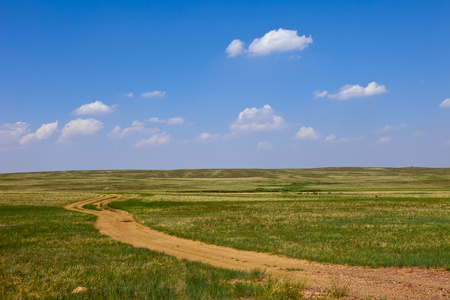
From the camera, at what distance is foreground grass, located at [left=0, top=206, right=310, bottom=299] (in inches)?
449

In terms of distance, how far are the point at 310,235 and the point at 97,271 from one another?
52.3ft

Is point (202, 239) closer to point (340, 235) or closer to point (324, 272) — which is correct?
point (340, 235)

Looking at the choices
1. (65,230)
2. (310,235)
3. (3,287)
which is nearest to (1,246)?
(65,230)

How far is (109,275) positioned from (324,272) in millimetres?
9622

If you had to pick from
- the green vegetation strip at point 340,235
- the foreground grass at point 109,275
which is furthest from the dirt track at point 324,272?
the foreground grass at point 109,275

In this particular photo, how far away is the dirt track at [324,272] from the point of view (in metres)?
12.2

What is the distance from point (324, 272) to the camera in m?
15.4

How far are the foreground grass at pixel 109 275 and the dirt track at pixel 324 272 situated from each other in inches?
66.3

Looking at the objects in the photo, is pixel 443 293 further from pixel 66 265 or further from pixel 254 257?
pixel 66 265

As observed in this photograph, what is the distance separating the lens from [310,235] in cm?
2500

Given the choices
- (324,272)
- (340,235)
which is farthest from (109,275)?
(340,235)

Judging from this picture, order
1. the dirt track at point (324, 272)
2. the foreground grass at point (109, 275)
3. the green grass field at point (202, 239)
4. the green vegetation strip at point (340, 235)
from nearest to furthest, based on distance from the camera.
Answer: the foreground grass at point (109, 275), the green grass field at point (202, 239), the dirt track at point (324, 272), the green vegetation strip at point (340, 235)

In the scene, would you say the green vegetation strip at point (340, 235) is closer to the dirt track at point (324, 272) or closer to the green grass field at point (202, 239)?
the green grass field at point (202, 239)

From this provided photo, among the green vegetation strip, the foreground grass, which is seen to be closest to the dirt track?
the green vegetation strip
